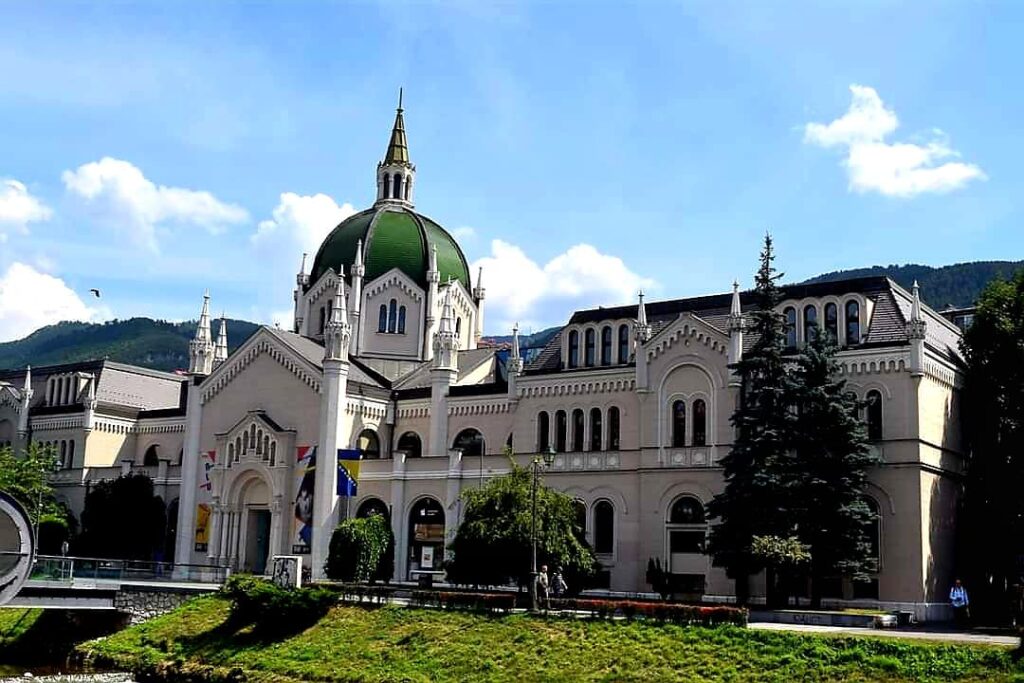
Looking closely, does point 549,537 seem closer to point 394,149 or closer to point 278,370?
point 278,370

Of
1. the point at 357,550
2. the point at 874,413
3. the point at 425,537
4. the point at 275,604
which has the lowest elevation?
the point at 275,604

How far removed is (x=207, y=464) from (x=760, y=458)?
127 feet

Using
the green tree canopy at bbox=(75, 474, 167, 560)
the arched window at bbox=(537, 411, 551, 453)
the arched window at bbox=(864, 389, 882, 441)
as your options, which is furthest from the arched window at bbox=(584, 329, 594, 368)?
the green tree canopy at bbox=(75, 474, 167, 560)

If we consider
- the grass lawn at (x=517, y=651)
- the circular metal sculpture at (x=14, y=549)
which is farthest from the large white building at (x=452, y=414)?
the circular metal sculpture at (x=14, y=549)

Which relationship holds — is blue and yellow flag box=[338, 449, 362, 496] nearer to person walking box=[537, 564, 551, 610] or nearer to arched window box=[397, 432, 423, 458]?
arched window box=[397, 432, 423, 458]

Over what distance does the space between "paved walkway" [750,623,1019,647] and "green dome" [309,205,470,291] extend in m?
42.6

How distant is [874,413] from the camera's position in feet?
169

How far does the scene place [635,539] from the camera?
187 ft

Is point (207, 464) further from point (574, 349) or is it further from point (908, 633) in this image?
point (908, 633)

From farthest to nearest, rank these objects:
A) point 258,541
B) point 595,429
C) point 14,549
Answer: point 258,541, point 595,429, point 14,549

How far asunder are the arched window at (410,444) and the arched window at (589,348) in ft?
42.7

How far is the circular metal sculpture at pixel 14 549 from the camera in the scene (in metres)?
42.6

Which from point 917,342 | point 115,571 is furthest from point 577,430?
point 115,571

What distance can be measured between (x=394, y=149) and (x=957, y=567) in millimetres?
51005
